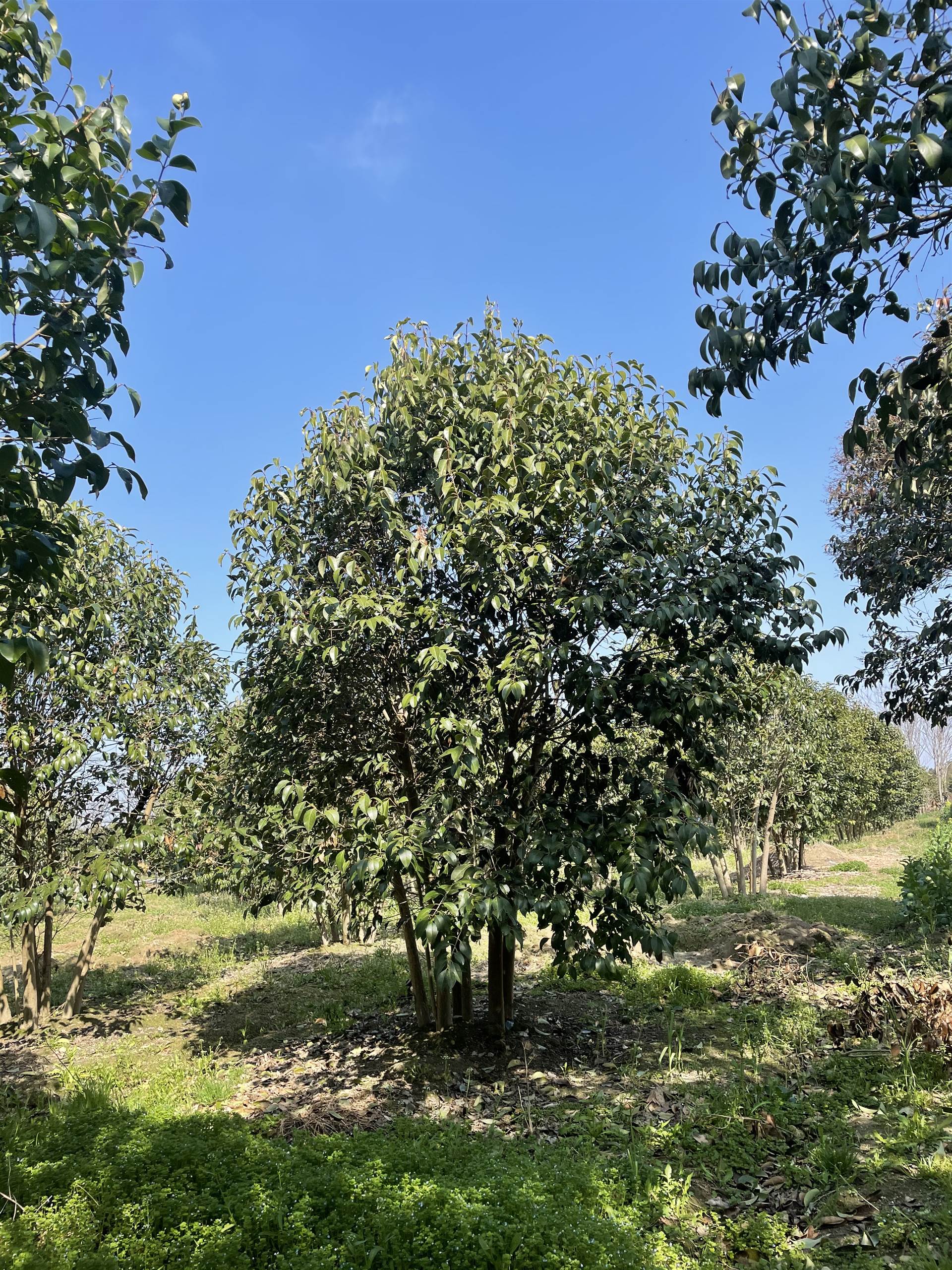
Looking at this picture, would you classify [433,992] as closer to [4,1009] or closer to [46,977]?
[46,977]

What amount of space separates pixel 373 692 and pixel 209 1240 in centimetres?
375

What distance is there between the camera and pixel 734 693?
6.57 metres

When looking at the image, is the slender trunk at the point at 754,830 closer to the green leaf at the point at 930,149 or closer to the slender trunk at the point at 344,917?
the slender trunk at the point at 344,917

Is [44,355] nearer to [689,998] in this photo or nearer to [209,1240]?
[209,1240]

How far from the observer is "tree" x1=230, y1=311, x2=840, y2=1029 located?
500 cm

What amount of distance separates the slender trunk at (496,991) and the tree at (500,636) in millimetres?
23

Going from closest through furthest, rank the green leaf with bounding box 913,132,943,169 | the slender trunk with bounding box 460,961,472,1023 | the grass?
1. the green leaf with bounding box 913,132,943,169
2. the grass
3. the slender trunk with bounding box 460,961,472,1023

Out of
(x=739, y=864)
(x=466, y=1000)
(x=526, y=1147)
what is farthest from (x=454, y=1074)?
(x=739, y=864)

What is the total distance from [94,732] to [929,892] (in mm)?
10646

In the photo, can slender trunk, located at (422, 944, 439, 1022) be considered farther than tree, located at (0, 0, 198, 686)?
Yes

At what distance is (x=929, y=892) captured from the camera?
403 inches

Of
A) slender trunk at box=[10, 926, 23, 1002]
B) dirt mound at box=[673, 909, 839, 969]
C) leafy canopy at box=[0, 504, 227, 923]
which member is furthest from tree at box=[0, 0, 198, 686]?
dirt mound at box=[673, 909, 839, 969]

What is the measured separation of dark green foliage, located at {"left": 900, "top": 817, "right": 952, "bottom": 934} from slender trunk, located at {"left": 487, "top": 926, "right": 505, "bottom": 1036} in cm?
589

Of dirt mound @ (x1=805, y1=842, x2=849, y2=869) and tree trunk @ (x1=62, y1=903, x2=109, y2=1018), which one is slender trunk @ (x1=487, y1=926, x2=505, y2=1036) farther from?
dirt mound @ (x1=805, y1=842, x2=849, y2=869)
